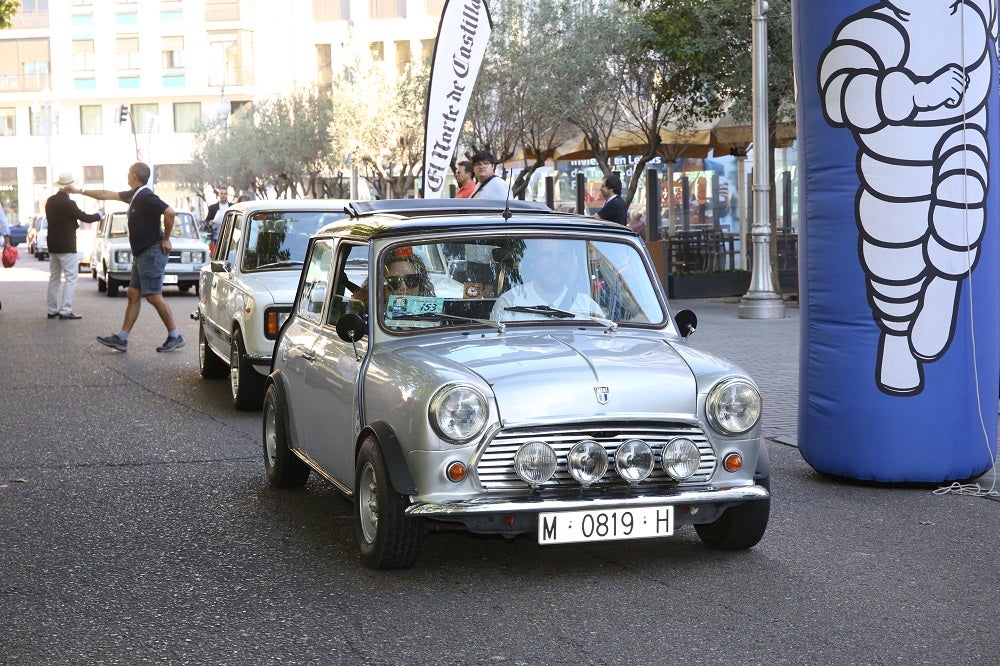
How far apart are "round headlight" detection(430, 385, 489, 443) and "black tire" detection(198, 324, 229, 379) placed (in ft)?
24.2

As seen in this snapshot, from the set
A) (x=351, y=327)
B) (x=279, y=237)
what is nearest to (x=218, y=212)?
(x=279, y=237)

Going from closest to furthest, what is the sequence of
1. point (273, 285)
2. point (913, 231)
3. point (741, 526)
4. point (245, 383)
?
point (741, 526)
point (913, 231)
point (245, 383)
point (273, 285)

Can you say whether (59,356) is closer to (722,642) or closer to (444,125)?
(444,125)

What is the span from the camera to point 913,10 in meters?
7.08

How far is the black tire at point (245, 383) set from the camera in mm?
10227

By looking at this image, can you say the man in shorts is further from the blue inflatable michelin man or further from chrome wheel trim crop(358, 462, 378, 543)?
chrome wheel trim crop(358, 462, 378, 543)

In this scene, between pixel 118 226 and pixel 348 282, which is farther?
pixel 118 226

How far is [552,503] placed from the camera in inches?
204

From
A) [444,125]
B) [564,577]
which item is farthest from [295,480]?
[444,125]

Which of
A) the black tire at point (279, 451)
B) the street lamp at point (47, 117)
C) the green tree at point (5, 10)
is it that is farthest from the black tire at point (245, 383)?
the street lamp at point (47, 117)

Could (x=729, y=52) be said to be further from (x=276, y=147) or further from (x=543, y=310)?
(x=276, y=147)

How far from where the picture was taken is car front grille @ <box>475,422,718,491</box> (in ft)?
17.3

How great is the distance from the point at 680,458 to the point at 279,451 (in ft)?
8.39

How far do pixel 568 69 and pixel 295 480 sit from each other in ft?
66.3
